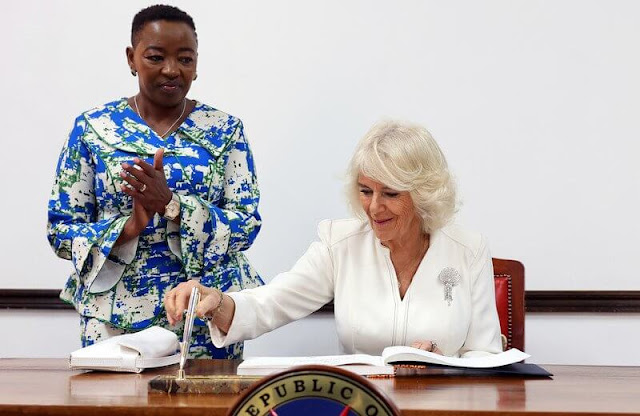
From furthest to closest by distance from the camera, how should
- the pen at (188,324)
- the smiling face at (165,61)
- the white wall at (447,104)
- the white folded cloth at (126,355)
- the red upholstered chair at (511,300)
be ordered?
the white wall at (447,104) → the red upholstered chair at (511,300) → the smiling face at (165,61) → the white folded cloth at (126,355) → the pen at (188,324)

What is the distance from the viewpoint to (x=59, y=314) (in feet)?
11.8

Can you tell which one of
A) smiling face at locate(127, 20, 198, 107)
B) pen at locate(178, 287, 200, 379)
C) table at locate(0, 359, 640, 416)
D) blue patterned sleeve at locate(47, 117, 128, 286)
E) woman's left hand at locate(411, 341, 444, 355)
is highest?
smiling face at locate(127, 20, 198, 107)

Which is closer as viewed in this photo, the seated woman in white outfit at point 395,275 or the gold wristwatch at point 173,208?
the seated woman in white outfit at point 395,275

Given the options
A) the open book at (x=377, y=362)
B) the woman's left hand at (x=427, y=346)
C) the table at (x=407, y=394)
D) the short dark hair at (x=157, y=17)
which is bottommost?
the table at (x=407, y=394)

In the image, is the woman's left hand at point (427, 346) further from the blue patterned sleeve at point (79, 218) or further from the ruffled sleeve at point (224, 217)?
the blue patterned sleeve at point (79, 218)

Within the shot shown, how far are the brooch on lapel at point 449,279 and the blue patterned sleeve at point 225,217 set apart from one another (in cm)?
54

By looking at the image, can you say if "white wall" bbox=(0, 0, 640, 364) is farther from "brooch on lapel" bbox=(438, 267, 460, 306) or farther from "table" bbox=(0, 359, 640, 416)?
"table" bbox=(0, 359, 640, 416)

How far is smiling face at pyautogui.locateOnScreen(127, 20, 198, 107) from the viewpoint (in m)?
2.63

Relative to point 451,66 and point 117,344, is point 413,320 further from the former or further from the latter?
point 451,66

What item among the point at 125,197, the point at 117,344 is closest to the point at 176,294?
the point at 117,344

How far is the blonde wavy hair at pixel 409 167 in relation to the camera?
7.90 feet

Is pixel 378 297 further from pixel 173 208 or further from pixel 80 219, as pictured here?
pixel 80 219

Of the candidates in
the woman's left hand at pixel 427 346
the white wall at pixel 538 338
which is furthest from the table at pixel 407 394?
the white wall at pixel 538 338

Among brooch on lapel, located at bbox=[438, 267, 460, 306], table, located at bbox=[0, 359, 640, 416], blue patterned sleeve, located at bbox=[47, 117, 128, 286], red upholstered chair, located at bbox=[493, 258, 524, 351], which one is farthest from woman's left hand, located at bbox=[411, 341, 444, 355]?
blue patterned sleeve, located at bbox=[47, 117, 128, 286]
